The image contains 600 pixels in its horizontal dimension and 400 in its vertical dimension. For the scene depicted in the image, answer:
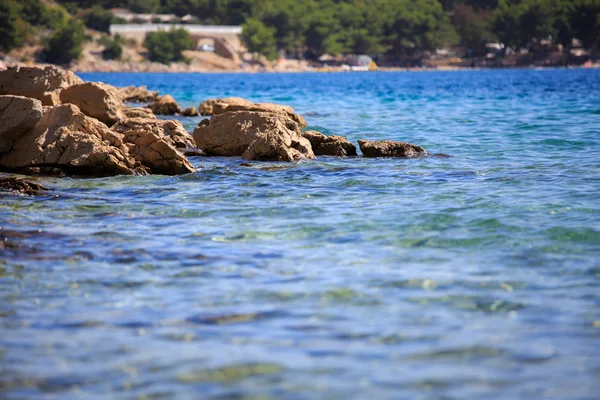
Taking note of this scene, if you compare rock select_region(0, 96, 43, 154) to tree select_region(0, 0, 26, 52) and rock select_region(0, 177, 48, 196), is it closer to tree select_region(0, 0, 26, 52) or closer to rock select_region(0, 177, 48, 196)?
rock select_region(0, 177, 48, 196)

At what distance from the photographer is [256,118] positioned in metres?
15.1

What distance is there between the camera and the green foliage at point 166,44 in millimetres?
138625

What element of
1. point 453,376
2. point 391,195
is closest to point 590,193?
point 391,195

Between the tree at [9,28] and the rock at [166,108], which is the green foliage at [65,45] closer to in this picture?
the tree at [9,28]

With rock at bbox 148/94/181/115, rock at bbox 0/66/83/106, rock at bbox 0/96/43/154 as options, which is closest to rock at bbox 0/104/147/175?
rock at bbox 0/96/43/154

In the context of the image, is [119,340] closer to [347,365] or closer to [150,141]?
[347,365]

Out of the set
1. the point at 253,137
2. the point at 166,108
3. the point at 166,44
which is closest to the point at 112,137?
the point at 253,137

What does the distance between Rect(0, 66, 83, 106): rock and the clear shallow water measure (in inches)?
197

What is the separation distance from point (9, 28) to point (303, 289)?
385ft

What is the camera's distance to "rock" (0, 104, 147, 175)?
12547 mm

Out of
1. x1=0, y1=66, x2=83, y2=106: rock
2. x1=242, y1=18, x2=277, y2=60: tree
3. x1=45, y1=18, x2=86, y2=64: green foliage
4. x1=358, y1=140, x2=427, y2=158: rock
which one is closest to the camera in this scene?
x1=358, y1=140, x2=427, y2=158: rock

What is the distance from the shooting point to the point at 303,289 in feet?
20.6

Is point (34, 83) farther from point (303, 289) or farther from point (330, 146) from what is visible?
point (303, 289)

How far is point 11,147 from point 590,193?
28.5 ft
